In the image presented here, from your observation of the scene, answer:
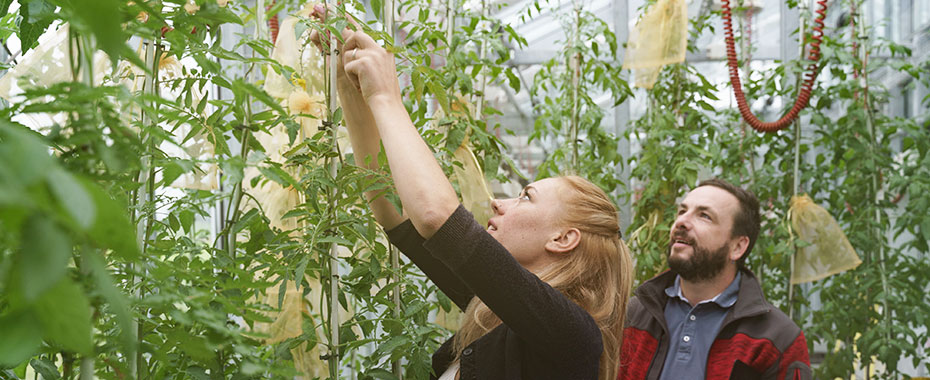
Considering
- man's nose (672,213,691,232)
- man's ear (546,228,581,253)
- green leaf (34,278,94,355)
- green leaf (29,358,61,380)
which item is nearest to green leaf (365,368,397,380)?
man's ear (546,228,581,253)

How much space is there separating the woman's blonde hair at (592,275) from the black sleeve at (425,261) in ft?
0.22

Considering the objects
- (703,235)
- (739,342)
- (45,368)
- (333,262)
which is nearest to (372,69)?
(333,262)

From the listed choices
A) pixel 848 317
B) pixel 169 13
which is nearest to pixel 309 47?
pixel 169 13

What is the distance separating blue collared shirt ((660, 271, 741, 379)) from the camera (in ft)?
7.31

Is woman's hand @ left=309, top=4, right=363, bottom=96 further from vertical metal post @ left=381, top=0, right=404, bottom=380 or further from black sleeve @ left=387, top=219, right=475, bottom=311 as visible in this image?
black sleeve @ left=387, top=219, right=475, bottom=311

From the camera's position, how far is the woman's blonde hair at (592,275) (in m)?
1.38

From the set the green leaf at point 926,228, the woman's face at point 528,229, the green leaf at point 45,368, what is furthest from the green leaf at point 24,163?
the green leaf at point 926,228

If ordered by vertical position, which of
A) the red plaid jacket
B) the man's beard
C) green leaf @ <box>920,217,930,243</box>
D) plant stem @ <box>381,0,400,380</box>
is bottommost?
the red plaid jacket

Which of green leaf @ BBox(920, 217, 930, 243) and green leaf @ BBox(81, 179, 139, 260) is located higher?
green leaf @ BBox(81, 179, 139, 260)

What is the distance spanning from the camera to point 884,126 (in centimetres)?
305

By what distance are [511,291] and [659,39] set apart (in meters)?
2.04

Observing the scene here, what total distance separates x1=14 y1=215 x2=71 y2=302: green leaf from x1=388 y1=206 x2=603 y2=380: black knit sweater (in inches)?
30.8

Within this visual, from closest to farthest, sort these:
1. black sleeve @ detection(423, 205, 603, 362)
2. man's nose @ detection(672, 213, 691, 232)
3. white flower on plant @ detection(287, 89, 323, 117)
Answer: black sleeve @ detection(423, 205, 603, 362) < white flower on plant @ detection(287, 89, 323, 117) < man's nose @ detection(672, 213, 691, 232)

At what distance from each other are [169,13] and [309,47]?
1.00m
